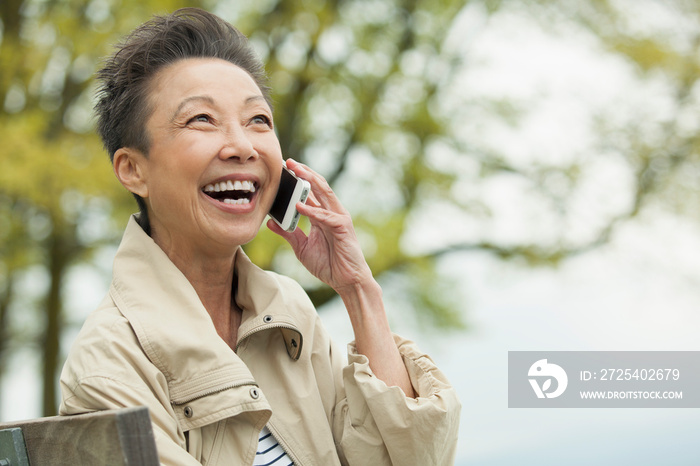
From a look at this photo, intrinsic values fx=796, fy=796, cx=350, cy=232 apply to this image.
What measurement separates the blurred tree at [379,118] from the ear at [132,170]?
6176 millimetres

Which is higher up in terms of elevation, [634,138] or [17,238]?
[634,138]

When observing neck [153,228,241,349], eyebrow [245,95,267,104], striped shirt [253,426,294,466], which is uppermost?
eyebrow [245,95,267,104]

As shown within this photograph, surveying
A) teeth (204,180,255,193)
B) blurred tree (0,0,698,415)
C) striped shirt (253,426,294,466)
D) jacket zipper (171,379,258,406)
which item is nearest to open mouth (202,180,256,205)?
teeth (204,180,255,193)

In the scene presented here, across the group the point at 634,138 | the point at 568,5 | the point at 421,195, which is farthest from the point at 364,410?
the point at 568,5

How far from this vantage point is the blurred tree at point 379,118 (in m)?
8.59

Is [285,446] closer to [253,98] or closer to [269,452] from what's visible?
[269,452]

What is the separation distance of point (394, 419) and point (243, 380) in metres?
0.45

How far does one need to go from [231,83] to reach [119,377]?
2.67 ft

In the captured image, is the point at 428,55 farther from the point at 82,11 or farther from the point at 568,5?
the point at 82,11

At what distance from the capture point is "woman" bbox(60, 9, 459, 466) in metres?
1.90

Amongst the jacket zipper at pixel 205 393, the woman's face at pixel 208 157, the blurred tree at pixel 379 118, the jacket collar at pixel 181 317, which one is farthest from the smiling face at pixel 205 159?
the blurred tree at pixel 379 118

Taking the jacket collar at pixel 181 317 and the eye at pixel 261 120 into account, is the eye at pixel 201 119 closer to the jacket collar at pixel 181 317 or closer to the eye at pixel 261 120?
the eye at pixel 261 120

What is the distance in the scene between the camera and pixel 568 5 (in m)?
9.70

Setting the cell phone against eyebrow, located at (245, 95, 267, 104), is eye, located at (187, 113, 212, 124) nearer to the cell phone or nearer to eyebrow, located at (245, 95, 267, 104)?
eyebrow, located at (245, 95, 267, 104)
